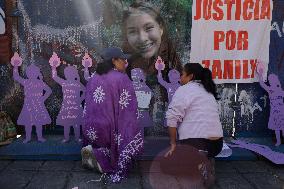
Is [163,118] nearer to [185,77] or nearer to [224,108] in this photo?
[224,108]

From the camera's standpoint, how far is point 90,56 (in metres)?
7.28

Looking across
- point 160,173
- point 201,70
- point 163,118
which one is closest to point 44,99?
point 163,118

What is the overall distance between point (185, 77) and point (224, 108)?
2.54m

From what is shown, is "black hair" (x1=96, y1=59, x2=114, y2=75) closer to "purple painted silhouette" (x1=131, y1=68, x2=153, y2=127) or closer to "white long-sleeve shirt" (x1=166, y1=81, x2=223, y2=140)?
"white long-sleeve shirt" (x1=166, y1=81, x2=223, y2=140)

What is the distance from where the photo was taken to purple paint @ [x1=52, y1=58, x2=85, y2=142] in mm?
7059

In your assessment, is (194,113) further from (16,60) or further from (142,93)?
(16,60)

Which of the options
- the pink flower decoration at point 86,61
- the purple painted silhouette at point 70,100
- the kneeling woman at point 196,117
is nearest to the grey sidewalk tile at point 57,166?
the purple painted silhouette at point 70,100

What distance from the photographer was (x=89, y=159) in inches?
223

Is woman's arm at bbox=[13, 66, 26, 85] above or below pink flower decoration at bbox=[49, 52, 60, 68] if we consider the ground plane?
below

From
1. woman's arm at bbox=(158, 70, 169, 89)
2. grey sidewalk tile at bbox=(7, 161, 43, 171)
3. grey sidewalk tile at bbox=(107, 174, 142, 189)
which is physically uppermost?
woman's arm at bbox=(158, 70, 169, 89)

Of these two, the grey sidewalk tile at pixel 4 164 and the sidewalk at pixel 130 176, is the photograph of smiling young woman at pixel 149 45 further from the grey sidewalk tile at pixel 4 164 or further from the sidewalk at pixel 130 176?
the grey sidewalk tile at pixel 4 164

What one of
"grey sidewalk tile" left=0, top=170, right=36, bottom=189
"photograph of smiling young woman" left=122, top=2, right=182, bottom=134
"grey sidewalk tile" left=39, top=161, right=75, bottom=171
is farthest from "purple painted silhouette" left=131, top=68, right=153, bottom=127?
"grey sidewalk tile" left=0, top=170, right=36, bottom=189

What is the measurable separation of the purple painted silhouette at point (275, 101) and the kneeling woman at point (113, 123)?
2.90 metres

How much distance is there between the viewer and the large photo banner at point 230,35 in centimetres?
718
